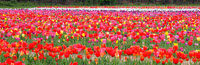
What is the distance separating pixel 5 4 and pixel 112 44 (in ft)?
77.8

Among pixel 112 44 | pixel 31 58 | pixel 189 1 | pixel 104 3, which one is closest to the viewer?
pixel 31 58

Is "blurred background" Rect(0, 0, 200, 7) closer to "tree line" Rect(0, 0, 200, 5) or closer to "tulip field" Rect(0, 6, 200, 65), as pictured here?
"tree line" Rect(0, 0, 200, 5)

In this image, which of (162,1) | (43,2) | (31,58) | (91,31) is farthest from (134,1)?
(31,58)

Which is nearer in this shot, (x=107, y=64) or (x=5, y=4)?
(x=107, y=64)

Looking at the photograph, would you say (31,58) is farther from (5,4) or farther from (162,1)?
(162,1)

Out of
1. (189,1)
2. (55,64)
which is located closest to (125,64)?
(55,64)

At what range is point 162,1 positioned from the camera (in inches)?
1329

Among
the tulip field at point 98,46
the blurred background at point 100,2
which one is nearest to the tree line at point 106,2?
the blurred background at point 100,2

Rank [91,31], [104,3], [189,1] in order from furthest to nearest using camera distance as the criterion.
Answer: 1. [189,1]
2. [104,3]
3. [91,31]

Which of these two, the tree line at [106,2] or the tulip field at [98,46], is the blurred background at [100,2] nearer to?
the tree line at [106,2]

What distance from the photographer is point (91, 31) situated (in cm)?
621

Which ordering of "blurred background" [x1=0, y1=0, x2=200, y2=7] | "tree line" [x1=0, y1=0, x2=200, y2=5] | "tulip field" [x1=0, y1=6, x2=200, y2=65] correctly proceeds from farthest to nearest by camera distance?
"tree line" [x1=0, y1=0, x2=200, y2=5] → "blurred background" [x1=0, y1=0, x2=200, y2=7] → "tulip field" [x1=0, y1=6, x2=200, y2=65]

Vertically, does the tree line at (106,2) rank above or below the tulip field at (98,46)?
below

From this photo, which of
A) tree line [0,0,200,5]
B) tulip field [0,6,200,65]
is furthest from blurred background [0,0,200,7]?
tulip field [0,6,200,65]
